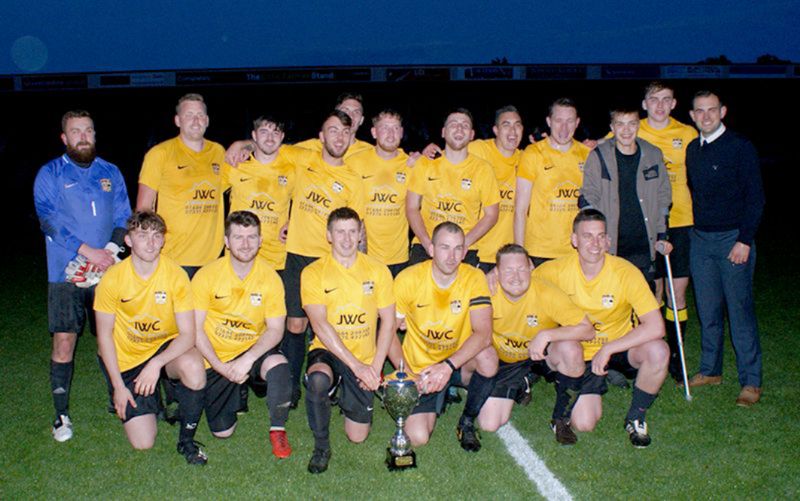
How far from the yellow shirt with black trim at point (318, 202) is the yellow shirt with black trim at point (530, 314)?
139 cm

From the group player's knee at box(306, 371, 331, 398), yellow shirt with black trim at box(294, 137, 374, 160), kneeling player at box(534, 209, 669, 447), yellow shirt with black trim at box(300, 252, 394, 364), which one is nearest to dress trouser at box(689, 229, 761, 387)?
kneeling player at box(534, 209, 669, 447)

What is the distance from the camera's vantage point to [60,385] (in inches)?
182

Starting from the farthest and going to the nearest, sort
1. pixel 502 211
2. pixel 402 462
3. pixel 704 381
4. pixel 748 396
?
pixel 502 211, pixel 704 381, pixel 748 396, pixel 402 462

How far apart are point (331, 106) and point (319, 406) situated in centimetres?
2470

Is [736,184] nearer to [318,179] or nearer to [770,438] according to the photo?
[770,438]

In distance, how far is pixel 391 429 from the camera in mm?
4703

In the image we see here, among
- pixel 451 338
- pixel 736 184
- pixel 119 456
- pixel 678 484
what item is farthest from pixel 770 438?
pixel 119 456

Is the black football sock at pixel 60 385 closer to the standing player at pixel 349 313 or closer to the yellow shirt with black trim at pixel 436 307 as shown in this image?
the standing player at pixel 349 313

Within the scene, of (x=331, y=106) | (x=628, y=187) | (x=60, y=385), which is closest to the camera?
(x=60, y=385)

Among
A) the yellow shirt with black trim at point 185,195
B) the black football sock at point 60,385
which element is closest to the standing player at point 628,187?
the yellow shirt with black trim at point 185,195

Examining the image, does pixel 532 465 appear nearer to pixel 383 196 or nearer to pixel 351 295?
pixel 351 295

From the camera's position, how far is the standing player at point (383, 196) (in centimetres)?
531

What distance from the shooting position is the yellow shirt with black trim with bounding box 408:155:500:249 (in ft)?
17.4

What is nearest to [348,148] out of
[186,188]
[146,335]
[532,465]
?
[186,188]
